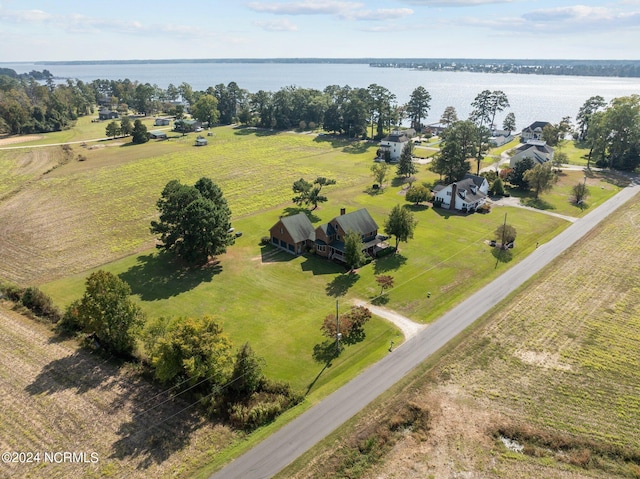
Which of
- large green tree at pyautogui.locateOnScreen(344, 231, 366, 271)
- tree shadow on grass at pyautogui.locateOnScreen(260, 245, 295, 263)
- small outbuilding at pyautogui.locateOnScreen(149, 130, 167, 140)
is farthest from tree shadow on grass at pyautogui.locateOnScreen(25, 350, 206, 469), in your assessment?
small outbuilding at pyautogui.locateOnScreen(149, 130, 167, 140)

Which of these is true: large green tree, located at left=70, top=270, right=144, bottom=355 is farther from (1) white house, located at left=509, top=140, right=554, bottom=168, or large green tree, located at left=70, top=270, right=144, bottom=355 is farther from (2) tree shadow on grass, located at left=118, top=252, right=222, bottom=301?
(1) white house, located at left=509, top=140, right=554, bottom=168

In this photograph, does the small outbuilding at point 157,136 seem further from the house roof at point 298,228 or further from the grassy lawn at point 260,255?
the house roof at point 298,228

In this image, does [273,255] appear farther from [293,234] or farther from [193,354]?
[193,354]

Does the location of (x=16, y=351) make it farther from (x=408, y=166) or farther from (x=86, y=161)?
(x=86, y=161)

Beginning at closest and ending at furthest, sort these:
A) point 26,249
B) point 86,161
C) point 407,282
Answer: point 407,282 < point 26,249 < point 86,161

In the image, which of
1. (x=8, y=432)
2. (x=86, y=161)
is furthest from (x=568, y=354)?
(x=86, y=161)
